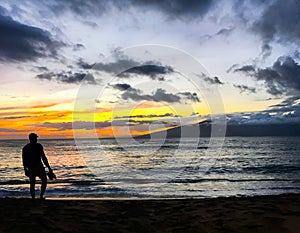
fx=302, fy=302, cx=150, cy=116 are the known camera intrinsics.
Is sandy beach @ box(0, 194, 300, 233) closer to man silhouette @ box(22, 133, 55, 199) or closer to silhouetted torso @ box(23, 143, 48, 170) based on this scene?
man silhouette @ box(22, 133, 55, 199)

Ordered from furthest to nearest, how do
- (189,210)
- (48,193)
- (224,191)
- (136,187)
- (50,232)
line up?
(136,187)
(224,191)
(48,193)
(189,210)
(50,232)

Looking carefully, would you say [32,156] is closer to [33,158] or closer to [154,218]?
[33,158]

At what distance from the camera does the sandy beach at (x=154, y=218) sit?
6.75m

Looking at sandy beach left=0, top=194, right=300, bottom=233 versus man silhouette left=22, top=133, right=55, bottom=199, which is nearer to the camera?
sandy beach left=0, top=194, right=300, bottom=233

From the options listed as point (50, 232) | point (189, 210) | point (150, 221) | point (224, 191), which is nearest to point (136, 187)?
point (224, 191)

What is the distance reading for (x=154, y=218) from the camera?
26.9ft

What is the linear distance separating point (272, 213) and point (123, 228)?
13.6ft

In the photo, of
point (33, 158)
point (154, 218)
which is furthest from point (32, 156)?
point (154, 218)

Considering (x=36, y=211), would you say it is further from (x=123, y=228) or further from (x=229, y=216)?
(x=229, y=216)

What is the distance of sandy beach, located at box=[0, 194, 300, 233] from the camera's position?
675 cm

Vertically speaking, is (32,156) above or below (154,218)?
above

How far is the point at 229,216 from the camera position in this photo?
8086mm

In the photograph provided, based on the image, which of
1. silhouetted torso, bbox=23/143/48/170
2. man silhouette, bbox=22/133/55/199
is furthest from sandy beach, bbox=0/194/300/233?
silhouetted torso, bbox=23/143/48/170

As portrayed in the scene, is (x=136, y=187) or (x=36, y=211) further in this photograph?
(x=136, y=187)
